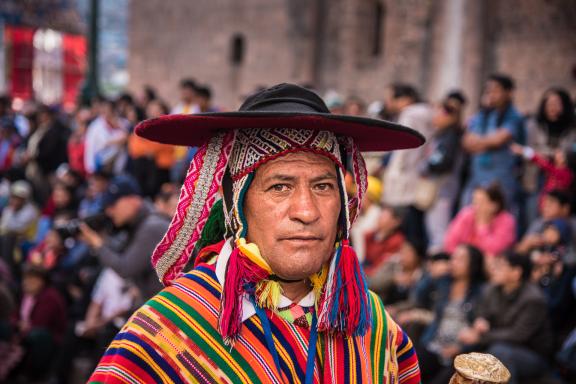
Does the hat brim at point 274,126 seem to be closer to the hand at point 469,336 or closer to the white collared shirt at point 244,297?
the white collared shirt at point 244,297

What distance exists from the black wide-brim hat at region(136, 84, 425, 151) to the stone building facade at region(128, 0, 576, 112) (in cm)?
1191

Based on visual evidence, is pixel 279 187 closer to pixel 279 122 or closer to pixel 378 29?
pixel 279 122

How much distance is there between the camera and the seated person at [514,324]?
5074mm

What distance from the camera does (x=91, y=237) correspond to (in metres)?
5.55

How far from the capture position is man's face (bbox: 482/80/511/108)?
7.22m

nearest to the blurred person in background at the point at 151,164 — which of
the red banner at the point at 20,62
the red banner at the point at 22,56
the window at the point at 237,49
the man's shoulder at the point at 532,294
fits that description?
the man's shoulder at the point at 532,294

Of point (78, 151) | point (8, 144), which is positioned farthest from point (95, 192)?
point (8, 144)

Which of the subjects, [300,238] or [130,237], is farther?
→ [130,237]

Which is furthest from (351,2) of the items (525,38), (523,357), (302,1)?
(523,357)

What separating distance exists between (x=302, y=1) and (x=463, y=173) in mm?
12734

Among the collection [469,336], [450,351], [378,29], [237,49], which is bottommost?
[450,351]

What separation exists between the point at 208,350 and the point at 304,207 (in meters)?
0.45

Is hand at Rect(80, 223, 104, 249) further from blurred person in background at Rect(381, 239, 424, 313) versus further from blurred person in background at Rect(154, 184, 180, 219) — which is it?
blurred person in background at Rect(381, 239, 424, 313)

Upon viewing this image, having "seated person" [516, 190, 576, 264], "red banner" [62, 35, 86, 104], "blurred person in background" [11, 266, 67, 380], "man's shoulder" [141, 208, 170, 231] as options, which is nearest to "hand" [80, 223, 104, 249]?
"man's shoulder" [141, 208, 170, 231]
